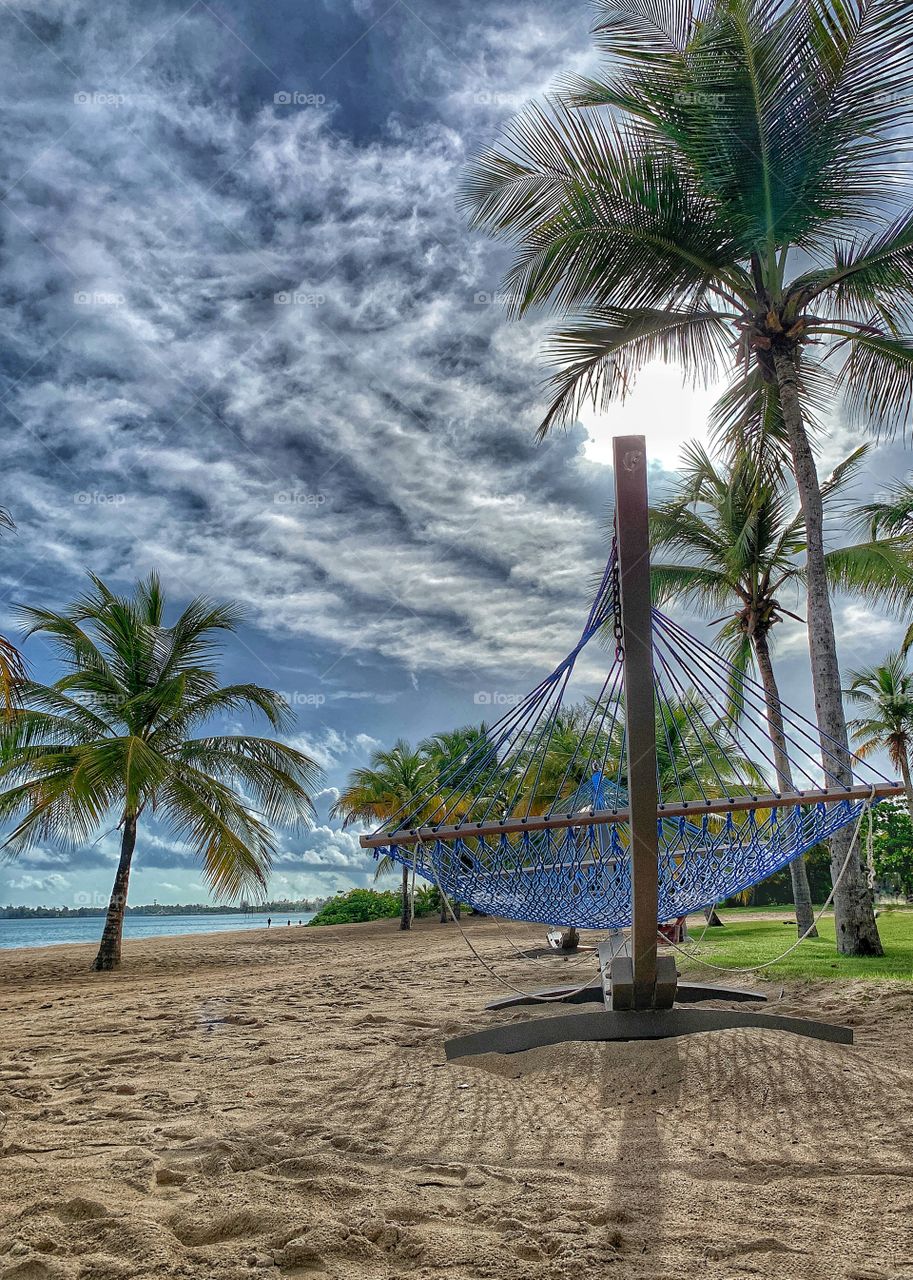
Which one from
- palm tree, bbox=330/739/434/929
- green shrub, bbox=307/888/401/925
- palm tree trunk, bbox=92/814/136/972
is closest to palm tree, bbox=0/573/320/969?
palm tree trunk, bbox=92/814/136/972

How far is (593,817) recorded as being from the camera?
144 inches

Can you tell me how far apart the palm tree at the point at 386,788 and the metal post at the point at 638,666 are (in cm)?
1422

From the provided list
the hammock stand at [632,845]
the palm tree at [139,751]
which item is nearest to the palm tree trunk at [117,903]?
the palm tree at [139,751]

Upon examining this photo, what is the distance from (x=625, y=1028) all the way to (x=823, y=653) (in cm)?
428

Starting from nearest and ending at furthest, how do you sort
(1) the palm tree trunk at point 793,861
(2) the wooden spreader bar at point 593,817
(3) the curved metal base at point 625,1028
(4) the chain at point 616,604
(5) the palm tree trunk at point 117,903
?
(4) the chain at point 616,604 → (3) the curved metal base at point 625,1028 → (2) the wooden spreader bar at point 593,817 → (1) the palm tree trunk at point 793,861 → (5) the palm tree trunk at point 117,903

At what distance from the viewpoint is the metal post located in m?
2.90

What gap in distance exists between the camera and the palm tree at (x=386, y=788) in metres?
17.2

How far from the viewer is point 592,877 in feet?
15.0

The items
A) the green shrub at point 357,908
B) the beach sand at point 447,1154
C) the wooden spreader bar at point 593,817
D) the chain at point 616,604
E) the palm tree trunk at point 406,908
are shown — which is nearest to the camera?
the beach sand at point 447,1154

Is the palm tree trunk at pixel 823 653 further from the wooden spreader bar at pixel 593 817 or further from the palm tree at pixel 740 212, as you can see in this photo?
the wooden spreader bar at pixel 593 817

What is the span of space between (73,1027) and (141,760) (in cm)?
362

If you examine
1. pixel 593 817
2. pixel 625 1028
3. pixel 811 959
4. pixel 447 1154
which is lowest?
pixel 811 959

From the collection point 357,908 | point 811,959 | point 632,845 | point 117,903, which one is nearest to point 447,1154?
point 632,845

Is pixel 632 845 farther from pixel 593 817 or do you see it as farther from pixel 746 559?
pixel 746 559
